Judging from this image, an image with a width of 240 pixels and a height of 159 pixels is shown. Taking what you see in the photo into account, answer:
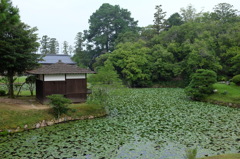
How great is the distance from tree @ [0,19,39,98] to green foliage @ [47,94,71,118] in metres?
4.74

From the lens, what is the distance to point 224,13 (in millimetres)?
33375

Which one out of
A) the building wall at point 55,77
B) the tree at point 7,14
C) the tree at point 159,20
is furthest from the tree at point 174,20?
the tree at point 7,14

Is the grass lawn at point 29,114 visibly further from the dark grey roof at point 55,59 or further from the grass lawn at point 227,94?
the dark grey roof at point 55,59

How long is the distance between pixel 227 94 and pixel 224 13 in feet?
64.4

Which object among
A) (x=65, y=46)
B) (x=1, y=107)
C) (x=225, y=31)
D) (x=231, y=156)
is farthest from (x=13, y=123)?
(x=65, y=46)

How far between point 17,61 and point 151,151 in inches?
479

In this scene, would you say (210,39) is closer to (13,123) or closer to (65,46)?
(13,123)

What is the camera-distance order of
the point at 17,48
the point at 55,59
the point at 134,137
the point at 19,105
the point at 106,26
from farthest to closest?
the point at 106,26
the point at 55,59
the point at 17,48
the point at 19,105
the point at 134,137

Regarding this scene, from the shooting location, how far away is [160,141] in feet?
30.4

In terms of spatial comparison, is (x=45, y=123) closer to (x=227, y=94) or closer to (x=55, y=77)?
(x=55, y=77)

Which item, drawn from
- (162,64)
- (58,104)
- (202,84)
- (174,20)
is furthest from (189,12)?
(58,104)

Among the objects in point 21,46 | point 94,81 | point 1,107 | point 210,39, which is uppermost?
point 210,39

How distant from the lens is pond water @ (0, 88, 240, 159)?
8.04m

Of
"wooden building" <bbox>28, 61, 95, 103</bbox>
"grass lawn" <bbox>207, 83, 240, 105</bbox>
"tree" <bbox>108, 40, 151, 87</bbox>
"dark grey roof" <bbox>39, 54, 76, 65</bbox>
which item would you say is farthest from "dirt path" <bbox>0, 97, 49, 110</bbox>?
"dark grey roof" <bbox>39, 54, 76, 65</bbox>
